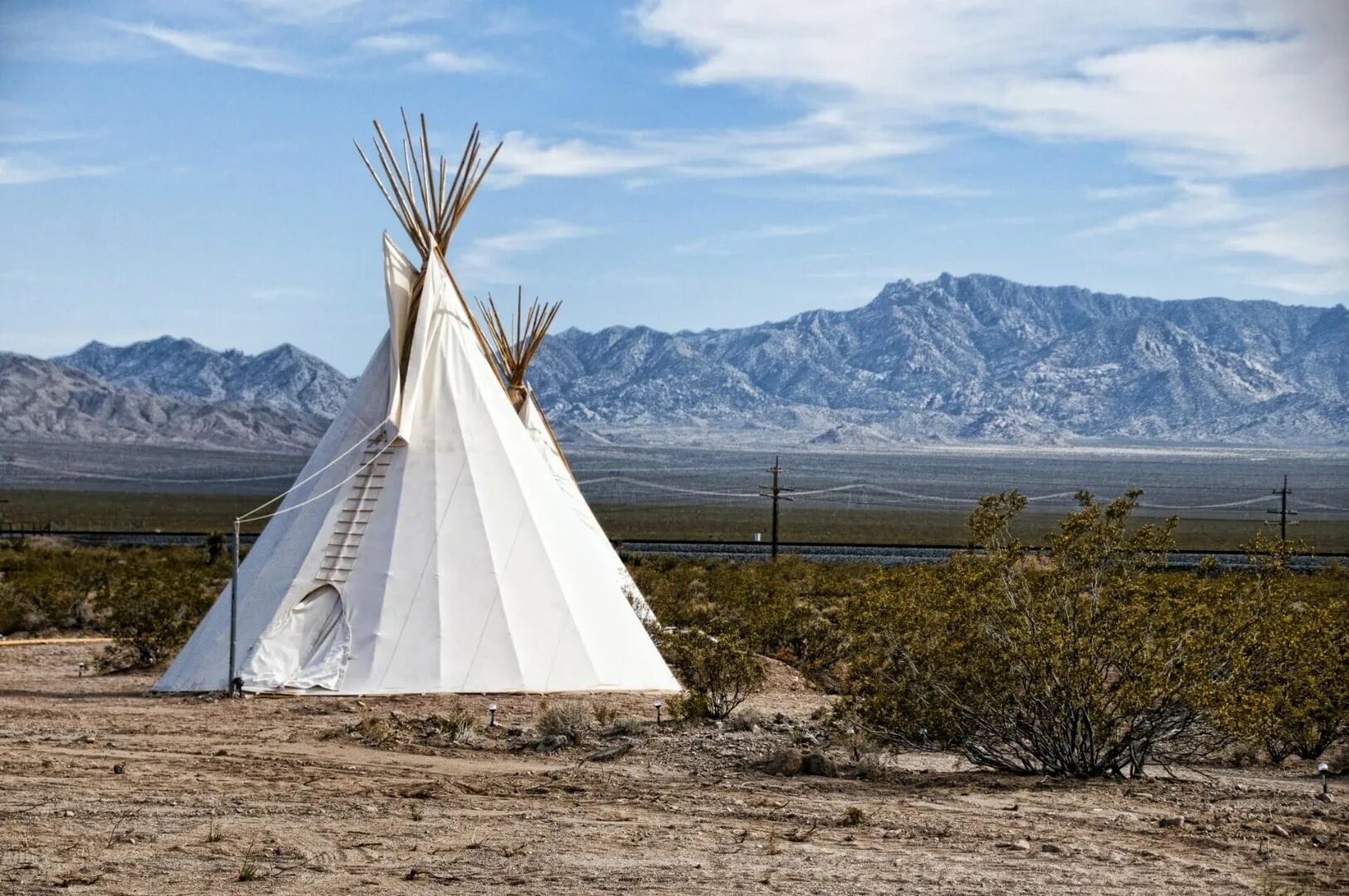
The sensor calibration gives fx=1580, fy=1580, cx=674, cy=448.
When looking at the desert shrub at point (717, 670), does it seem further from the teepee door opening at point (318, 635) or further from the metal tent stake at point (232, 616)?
the metal tent stake at point (232, 616)

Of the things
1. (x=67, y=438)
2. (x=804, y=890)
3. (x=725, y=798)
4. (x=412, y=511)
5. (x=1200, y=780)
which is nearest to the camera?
(x=804, y=890)

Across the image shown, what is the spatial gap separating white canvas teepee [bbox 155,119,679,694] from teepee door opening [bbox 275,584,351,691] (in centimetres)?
2

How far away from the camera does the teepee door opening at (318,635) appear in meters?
16.0

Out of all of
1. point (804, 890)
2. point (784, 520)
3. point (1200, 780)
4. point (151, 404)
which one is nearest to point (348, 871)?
point (804, 890)

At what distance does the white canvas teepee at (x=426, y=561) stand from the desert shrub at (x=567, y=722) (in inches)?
80.3

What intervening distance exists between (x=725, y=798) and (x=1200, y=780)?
3663mm

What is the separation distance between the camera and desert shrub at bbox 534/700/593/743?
13.7m

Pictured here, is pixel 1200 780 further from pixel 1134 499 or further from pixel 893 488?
pixel 893 488

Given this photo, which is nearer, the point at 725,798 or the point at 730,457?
the point at 725,798

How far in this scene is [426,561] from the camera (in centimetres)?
1653

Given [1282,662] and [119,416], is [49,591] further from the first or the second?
[119,416]

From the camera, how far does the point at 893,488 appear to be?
11538 centimetres

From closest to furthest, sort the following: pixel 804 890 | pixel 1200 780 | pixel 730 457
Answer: pixel 804 890 < pixel 1200 780 < pixel 730 457

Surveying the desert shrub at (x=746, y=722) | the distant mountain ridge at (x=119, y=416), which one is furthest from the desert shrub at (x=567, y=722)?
the distant mountain ridge at (x=119, y=416)
